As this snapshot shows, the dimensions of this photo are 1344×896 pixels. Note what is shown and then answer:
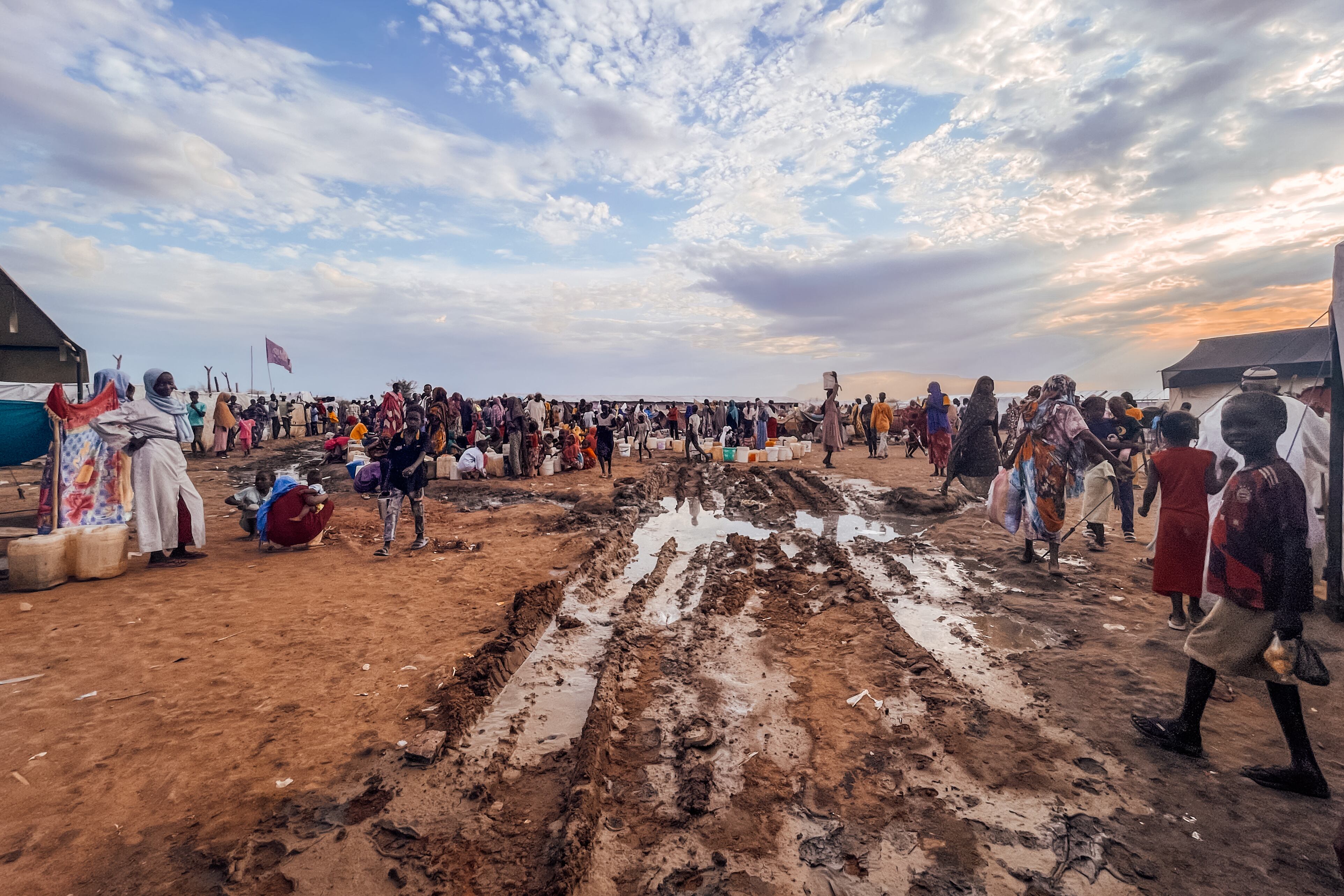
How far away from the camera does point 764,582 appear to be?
5.98m

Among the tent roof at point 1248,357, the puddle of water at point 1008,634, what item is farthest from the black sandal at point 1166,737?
the tent roof at point 1248,357

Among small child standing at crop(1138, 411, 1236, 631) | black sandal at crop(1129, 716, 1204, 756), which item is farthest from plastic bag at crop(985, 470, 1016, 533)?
black sandal at crop(1129, 716, 1204, 756)

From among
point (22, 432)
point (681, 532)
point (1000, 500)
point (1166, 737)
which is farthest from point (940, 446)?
point (22, 432)

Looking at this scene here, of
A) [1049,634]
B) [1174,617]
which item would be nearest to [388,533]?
[1049,634]

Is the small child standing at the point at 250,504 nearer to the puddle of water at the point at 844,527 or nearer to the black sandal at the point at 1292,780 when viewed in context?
the puddle of water at the point at 844,527

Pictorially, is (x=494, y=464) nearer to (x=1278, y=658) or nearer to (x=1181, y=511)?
(x=1181, y=511)

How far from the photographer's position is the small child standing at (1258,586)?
8.43ft

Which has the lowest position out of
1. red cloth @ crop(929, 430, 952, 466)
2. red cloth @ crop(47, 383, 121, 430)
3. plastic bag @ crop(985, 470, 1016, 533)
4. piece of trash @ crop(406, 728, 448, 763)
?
piece of trash @ crop(406, 728, 448, 763)

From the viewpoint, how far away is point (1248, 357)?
27.4 metres

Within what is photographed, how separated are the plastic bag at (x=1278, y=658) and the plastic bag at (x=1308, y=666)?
20 mm

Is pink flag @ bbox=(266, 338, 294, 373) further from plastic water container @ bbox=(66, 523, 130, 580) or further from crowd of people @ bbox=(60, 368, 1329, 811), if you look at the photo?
plastic water container @ bbox=(66, 523, 130, 580)

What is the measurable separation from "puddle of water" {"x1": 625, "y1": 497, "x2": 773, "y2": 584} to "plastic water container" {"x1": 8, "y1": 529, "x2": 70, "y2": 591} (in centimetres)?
581

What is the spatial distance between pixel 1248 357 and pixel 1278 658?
119 feet

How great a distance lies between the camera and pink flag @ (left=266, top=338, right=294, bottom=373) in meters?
29.1
